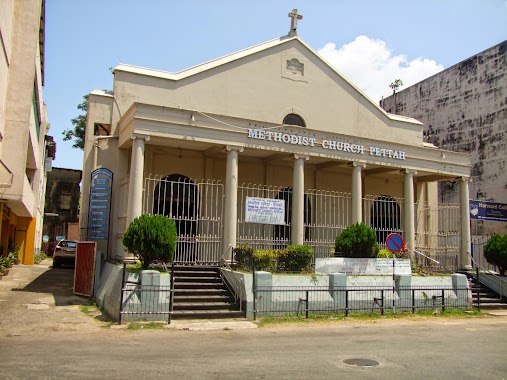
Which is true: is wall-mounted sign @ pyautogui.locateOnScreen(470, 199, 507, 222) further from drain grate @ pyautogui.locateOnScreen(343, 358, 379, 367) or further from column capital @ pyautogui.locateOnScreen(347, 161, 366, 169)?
drain grate @ pyautogui.locateOnScreen(343, 358, 379, 367)

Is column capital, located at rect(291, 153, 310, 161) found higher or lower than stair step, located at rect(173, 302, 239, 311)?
higher

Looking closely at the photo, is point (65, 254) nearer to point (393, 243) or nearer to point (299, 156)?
point (299, 156)

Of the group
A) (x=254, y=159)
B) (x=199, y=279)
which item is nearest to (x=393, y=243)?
(x=199, y=279)

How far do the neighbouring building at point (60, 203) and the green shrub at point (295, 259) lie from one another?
129ft

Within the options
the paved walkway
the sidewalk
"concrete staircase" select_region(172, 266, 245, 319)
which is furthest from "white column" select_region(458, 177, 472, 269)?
the sidewalk

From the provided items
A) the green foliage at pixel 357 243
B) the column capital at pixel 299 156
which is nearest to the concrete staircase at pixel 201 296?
the green foliage at pixel 357 243

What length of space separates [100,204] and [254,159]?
615 cm

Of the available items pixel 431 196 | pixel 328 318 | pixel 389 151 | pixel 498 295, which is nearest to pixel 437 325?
pixel 328 318

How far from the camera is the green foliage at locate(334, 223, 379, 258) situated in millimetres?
16578

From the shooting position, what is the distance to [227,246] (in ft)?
53.0

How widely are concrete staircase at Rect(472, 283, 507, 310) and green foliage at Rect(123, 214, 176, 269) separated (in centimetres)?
1041

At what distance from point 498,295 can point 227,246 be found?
33.4 feet

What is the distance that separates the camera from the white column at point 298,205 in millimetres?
17484

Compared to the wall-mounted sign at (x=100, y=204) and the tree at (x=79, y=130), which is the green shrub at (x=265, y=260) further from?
the tree at (x=79, y=130)
